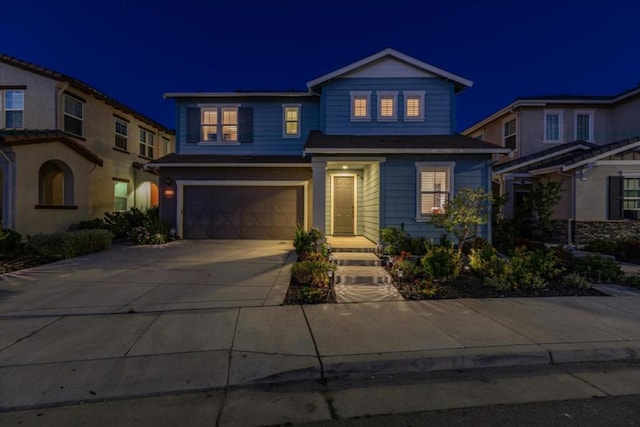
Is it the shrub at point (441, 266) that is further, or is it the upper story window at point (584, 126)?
the upper story window at point (584, 126)

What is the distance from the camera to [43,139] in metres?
11.5

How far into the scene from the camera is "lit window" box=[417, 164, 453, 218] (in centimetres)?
1046

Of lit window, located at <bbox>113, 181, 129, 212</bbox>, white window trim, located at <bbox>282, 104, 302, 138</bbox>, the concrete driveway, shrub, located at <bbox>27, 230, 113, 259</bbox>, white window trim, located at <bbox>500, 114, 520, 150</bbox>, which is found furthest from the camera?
lit window, located at <bbox>113, 181, 129, 212</bbox>

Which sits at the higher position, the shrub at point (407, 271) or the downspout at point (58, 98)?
the downspout at point (58, 98)

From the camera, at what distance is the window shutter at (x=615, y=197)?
11898 millimetres

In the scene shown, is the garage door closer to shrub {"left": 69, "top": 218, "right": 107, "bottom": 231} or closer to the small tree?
shrub {"left": 69, "top": 218, "right": 107, "bottom": 231}

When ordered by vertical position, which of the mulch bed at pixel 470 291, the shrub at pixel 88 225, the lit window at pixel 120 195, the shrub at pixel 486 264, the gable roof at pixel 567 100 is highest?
the gable roof at pixel 567 100

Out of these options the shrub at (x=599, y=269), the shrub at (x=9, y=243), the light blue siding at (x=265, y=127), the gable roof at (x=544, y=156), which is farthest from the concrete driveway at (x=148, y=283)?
the gable roof at (x=544, y=156)

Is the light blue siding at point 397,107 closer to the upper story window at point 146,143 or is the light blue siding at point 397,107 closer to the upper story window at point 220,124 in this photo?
the upper story window at point 220,124

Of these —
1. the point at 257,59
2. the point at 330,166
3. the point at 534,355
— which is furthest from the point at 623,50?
the point at 534,355

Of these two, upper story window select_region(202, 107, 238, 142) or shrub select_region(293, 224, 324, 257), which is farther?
upper story window select_region(202, 107, 238, 142)

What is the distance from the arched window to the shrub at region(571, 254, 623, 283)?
53.3 feet

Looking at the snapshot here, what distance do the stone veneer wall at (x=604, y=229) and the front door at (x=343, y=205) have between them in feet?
26.0

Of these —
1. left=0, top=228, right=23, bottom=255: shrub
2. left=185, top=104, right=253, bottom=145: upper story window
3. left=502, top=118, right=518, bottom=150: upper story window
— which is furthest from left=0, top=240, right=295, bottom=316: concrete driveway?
left=502, top=118, right=518, bottom=150: upper story window
